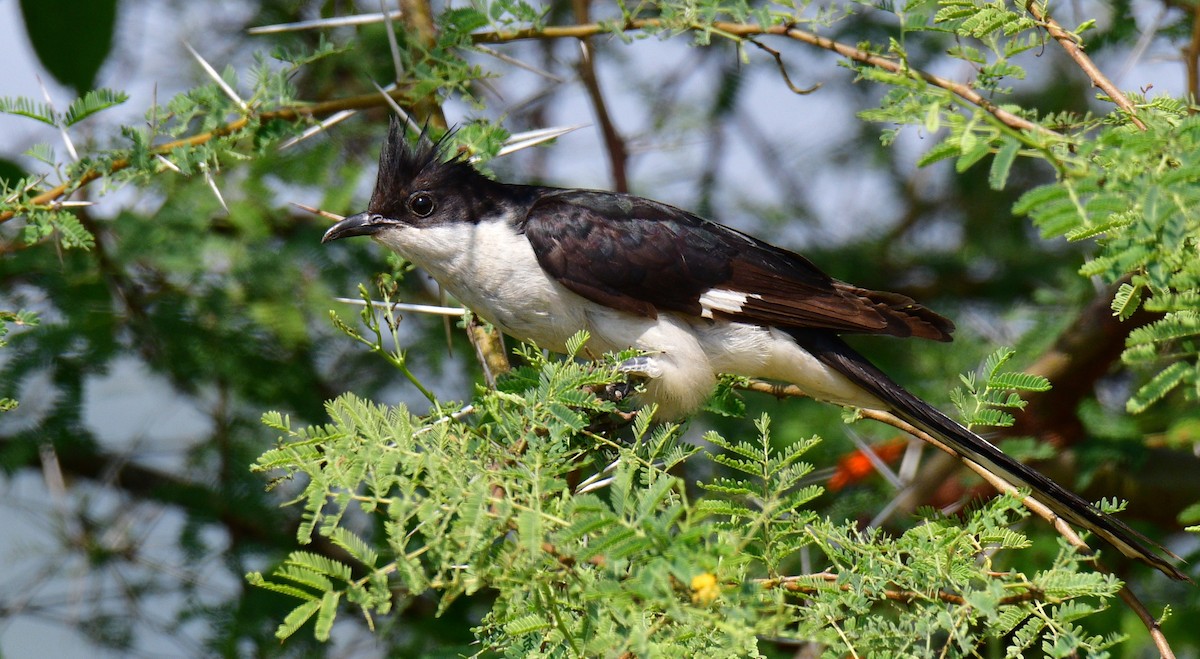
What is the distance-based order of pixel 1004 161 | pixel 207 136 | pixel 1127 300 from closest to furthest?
pixel 1004 161 < pixel 1127 300 < pixel 207 136

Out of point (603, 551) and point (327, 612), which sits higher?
point (603, 551)

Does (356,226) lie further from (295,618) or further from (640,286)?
(295,618)

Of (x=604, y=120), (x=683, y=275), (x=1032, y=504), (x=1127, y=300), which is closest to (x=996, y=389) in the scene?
(x=1032, y=504)

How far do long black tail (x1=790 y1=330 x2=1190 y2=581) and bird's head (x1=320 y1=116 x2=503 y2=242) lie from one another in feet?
3.88

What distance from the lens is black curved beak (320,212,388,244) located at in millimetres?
3686

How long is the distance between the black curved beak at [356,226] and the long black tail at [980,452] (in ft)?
4.59

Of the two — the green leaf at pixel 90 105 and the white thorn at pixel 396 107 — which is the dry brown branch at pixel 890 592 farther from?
the green leaf at pixel 90 105

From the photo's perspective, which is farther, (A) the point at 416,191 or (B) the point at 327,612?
(A) the point at 416,191

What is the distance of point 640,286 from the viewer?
143 inches

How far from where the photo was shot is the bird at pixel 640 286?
3.58 meters

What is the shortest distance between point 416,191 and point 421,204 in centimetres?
5

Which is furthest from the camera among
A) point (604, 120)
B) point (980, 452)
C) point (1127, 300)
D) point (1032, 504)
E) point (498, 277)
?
point (604, 120)

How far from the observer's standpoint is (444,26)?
3.60 metres

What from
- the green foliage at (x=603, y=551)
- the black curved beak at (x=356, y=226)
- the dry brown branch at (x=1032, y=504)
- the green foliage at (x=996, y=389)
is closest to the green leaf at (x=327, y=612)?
the green foliage at (x=603, y=551)
